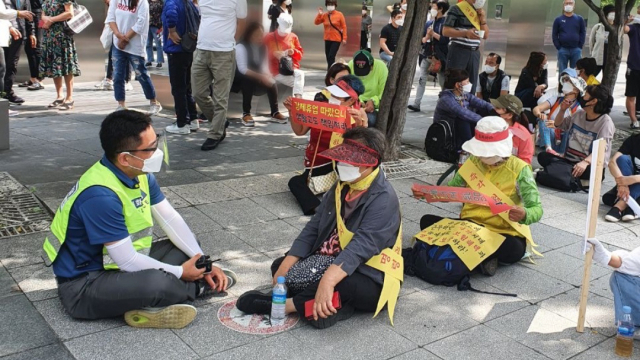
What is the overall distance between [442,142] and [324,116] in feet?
7.50

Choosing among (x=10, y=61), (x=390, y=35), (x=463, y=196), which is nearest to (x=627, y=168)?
(x=463, y=196)

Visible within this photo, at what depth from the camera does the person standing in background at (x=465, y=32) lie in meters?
9.13

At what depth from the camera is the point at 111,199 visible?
3639mm

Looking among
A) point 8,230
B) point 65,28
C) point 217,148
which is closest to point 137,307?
point 8,230

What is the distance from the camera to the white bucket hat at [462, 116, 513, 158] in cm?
467

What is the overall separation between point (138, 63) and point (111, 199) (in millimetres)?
5925

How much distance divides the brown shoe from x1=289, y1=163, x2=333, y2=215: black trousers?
3541 mm

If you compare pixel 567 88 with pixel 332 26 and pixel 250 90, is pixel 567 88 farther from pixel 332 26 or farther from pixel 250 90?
pixel 332 26

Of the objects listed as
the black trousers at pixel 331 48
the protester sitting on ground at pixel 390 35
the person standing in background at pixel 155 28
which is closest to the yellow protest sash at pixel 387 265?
the protester sitting on ground at pixel 390 35

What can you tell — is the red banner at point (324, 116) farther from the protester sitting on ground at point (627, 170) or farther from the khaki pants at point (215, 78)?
the protester sitting on ground at point (627, 170)

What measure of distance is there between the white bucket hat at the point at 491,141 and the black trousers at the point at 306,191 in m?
1.68

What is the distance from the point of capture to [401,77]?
768 cm

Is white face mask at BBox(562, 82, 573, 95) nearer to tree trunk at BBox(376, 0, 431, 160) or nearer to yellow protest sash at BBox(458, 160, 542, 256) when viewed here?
tree trunk at BBox(376, 0, 431, 160)

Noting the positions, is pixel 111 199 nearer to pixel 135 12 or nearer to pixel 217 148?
pixel 217 148
